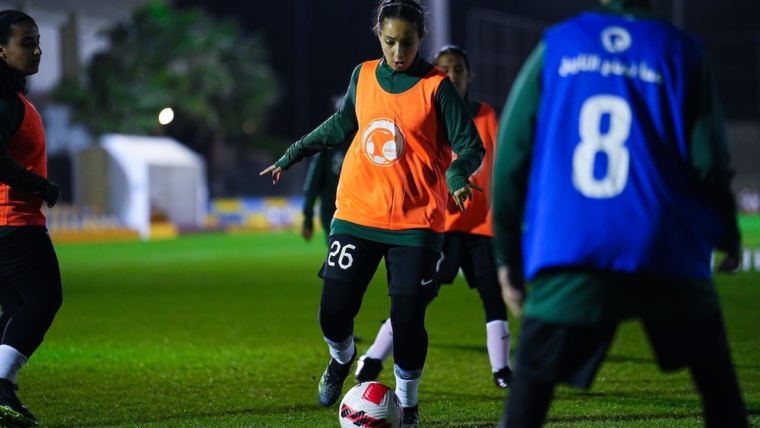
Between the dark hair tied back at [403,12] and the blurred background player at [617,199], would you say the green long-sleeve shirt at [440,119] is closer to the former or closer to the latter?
the dark hair tied back at [403,12]

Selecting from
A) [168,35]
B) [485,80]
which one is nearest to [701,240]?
[485,80]

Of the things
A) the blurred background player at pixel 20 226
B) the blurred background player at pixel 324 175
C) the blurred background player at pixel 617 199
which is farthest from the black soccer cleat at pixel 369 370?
the blurred background player at pixel 617 199

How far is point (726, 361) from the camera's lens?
3367 millimetres

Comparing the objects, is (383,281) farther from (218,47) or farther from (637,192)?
(218,47)

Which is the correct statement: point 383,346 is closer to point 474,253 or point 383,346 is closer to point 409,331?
point 474,253

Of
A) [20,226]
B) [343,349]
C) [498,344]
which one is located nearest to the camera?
[20,226]

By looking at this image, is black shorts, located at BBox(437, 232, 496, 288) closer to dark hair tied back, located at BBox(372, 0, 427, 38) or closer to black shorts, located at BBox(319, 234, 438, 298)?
black shorts, located at BBox(319, 234, 438, 298)

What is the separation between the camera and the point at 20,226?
19.4 ft

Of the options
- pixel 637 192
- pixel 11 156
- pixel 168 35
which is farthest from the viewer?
pixel 168 35

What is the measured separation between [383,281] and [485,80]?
26443 millimetres

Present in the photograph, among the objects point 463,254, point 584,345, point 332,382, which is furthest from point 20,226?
point 584,345

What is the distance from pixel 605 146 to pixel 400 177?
7.57 feet

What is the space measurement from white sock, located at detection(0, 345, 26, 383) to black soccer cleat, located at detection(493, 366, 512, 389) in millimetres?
3195

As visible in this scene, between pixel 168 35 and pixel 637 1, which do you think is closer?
pixel 637 1
